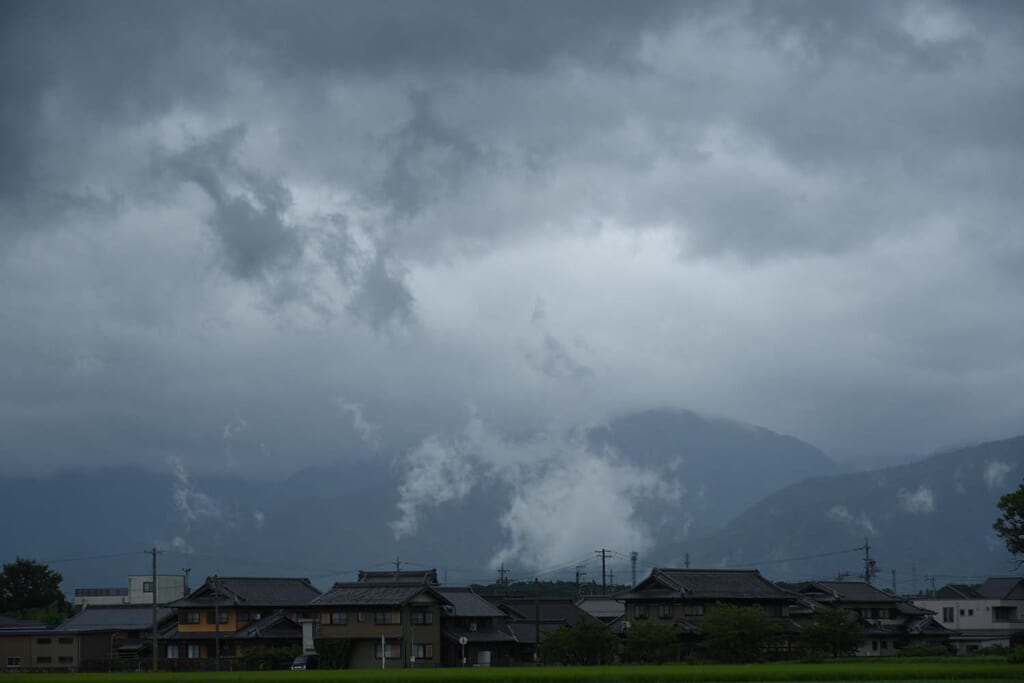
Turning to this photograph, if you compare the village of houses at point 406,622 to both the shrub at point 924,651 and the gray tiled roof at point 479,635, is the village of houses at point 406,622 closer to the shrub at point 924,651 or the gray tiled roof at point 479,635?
the gray tiled roof at point 479,635

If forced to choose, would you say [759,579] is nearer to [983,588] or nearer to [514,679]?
[983,588]

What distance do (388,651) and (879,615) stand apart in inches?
1729

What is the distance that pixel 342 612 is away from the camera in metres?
76.3

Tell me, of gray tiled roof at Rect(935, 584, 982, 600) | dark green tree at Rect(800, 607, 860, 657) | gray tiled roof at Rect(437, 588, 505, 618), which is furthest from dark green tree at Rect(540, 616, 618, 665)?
gray tiled roof at Rect(935, 584, 982, 600)

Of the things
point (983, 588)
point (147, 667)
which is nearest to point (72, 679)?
point (147, 667)

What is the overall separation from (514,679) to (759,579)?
4215 cm

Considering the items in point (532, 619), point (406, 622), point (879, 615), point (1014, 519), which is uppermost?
point (1014, 519)

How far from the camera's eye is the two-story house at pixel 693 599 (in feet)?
269

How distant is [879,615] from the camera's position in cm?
9856

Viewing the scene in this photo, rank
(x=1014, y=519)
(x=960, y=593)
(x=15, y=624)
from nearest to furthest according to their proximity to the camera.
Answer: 1. (x=1014, y=519)
2. (x=15, y=624)
3. (x=960, y=593)

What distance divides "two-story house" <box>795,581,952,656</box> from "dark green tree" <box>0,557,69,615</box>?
242 ft

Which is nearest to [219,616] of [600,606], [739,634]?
[600,606]

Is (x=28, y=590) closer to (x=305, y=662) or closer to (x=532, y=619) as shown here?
(x=305, y=662)

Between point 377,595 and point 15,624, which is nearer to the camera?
point 377,595
